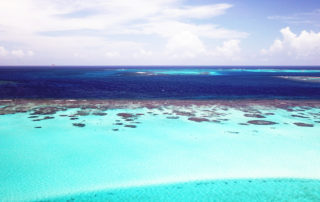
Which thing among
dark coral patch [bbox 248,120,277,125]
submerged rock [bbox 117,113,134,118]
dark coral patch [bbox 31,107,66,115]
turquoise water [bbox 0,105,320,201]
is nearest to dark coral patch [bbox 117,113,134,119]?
submerged rock [bbox 117,113,134,118]

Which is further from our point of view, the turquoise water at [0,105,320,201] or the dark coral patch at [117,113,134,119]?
the dark coral patch at [117,113,134,119]

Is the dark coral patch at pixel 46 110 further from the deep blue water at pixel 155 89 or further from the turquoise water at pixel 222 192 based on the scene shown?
the turquoise water at pixel 222 192

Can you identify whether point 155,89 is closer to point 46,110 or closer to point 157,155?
point 46,110

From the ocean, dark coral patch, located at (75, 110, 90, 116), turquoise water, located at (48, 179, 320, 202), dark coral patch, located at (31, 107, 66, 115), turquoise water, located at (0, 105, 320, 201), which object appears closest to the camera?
turquoise water, located at (48, 179, 320, 202)

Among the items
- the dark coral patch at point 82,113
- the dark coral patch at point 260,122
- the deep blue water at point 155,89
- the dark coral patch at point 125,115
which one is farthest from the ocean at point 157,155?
the deep blue water at point 155,89

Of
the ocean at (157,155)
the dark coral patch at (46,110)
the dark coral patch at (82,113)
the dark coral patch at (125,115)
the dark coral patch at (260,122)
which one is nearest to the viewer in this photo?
the ocean at (157,155)

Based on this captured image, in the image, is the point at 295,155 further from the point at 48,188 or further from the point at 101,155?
the point at 48,188

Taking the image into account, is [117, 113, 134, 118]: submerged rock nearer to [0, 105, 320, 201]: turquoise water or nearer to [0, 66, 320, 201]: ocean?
[0, 66, 320, 201]: ocean

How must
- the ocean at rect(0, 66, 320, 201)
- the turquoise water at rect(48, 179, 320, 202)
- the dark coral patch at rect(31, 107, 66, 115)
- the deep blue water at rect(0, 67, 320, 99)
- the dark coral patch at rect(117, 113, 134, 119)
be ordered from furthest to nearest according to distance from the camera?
1. the deep blue water at rect(0, 67, 320, 99)
2. the dark coral patch at rect(31, 107, 66, 115)
3. the dark coral patch at rect(117, 113, 134, 119)
4. the ocean at rect(0, 66, 320, 201)
5. the turquoise water at rect(48, 179, 320, 202)

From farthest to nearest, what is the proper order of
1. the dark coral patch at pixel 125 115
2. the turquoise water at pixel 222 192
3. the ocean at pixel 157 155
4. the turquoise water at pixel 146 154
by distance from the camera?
the dark coral patch at pixel 125 115 < the turquoise water at pixel 146 154 < the ocean at pixel 157 155 < the turquoise water at pixel 222 192

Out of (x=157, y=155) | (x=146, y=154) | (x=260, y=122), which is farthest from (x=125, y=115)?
(x=260, y=122)
